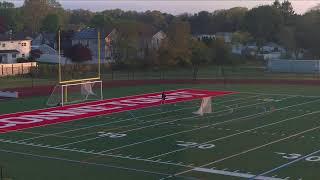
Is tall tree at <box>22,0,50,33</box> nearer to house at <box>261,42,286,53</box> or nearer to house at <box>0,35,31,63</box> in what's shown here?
house at <box>0,35,31,63</box>

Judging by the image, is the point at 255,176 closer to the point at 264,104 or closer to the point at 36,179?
the point at 36,179

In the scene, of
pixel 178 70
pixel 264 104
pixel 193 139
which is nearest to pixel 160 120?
pixel 193 139

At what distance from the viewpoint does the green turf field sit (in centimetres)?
1612

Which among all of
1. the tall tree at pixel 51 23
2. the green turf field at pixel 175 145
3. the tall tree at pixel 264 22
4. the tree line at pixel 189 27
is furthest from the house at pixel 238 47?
the green turf field at pixel 175 145

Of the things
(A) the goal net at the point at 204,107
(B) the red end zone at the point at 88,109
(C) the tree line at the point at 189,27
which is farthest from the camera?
(C) the tree line at the point at 189,27

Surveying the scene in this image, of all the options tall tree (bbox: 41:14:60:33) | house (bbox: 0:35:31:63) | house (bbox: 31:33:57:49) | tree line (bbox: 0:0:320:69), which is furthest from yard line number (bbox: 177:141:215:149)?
tall tree (bbox: 41:14:60:33)

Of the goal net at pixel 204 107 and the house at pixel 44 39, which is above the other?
the house at pixel 44 39

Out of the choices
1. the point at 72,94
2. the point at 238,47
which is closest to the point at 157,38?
the point at 238,47

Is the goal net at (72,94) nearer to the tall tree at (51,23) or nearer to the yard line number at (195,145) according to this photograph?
the yard line number at (195,145)

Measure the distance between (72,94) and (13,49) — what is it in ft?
125

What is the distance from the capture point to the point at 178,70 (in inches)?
2270

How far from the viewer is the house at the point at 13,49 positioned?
66.9 meters

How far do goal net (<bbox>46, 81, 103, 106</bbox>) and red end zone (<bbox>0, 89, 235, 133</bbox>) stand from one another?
1.05 metres

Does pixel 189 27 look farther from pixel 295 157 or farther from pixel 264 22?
pixel 295 157
